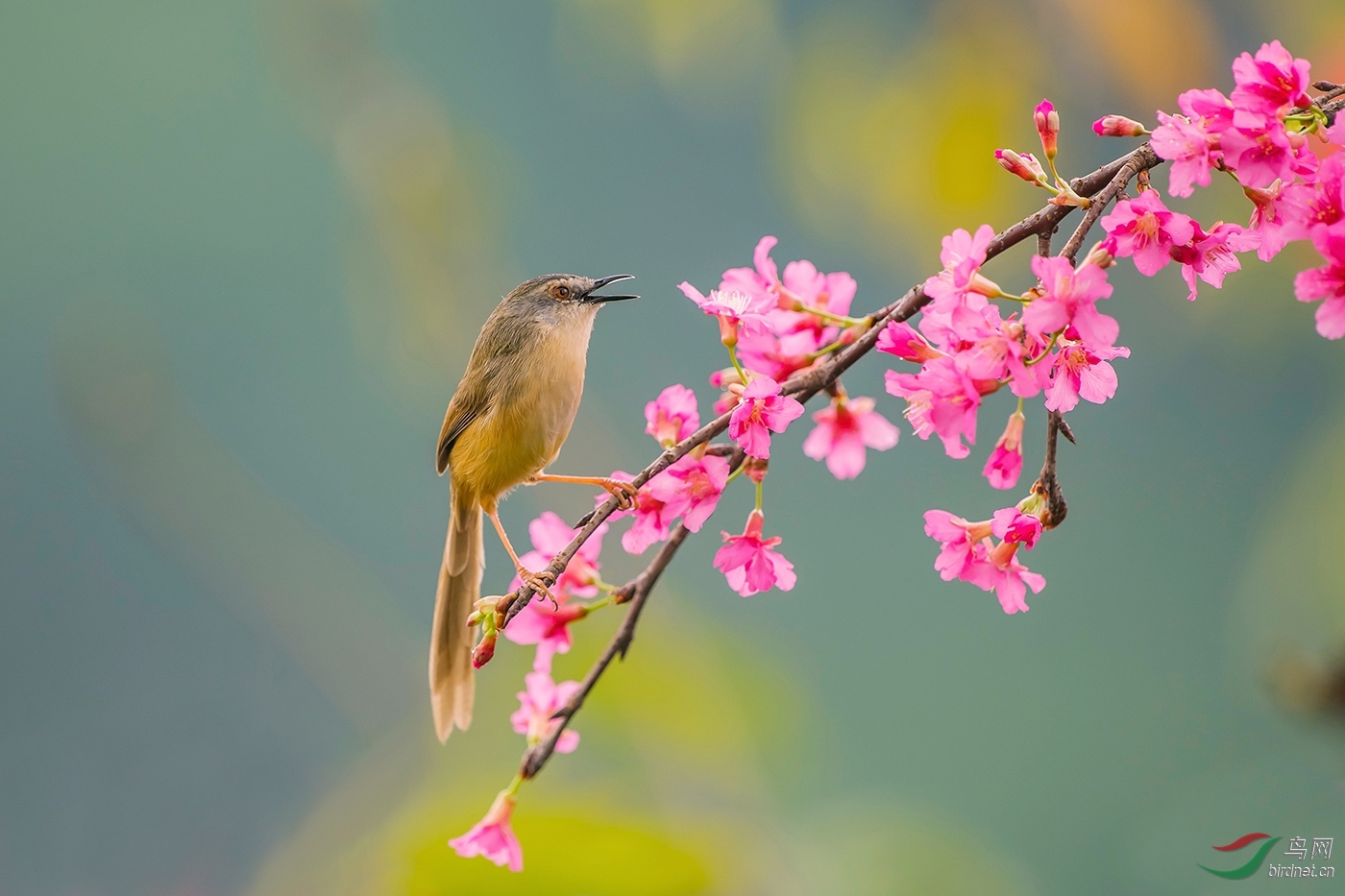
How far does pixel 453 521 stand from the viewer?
99 cm

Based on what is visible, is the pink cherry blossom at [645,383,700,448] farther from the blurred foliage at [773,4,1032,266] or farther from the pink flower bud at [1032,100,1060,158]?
the blurred foliage at [773,4,1032,266]

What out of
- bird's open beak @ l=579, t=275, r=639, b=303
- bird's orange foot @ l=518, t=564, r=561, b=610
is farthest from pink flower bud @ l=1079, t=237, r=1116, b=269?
bird's open beak @ l=579, t=275, r=639, b=303

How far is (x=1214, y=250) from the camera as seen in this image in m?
0.53

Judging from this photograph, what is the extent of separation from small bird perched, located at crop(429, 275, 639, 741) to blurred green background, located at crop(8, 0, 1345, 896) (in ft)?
2.28

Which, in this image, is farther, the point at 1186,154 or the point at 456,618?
the point at 456,618

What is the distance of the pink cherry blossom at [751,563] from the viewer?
620 millimetres

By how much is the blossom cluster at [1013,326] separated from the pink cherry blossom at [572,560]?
0.07ft

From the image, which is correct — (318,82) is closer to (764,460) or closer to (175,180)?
(175,180)

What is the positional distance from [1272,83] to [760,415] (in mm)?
293

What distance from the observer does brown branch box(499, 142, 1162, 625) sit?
1.71ft

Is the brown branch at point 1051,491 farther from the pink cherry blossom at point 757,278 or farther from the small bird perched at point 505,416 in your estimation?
the small bird perched at point 505,416

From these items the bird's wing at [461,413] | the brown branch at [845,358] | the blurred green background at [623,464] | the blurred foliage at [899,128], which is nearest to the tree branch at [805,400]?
the brown branch at [845,358]

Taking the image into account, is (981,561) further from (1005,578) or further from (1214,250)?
(1214,250)

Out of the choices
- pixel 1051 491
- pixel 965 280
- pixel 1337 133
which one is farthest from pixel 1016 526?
pixel 1337 133
